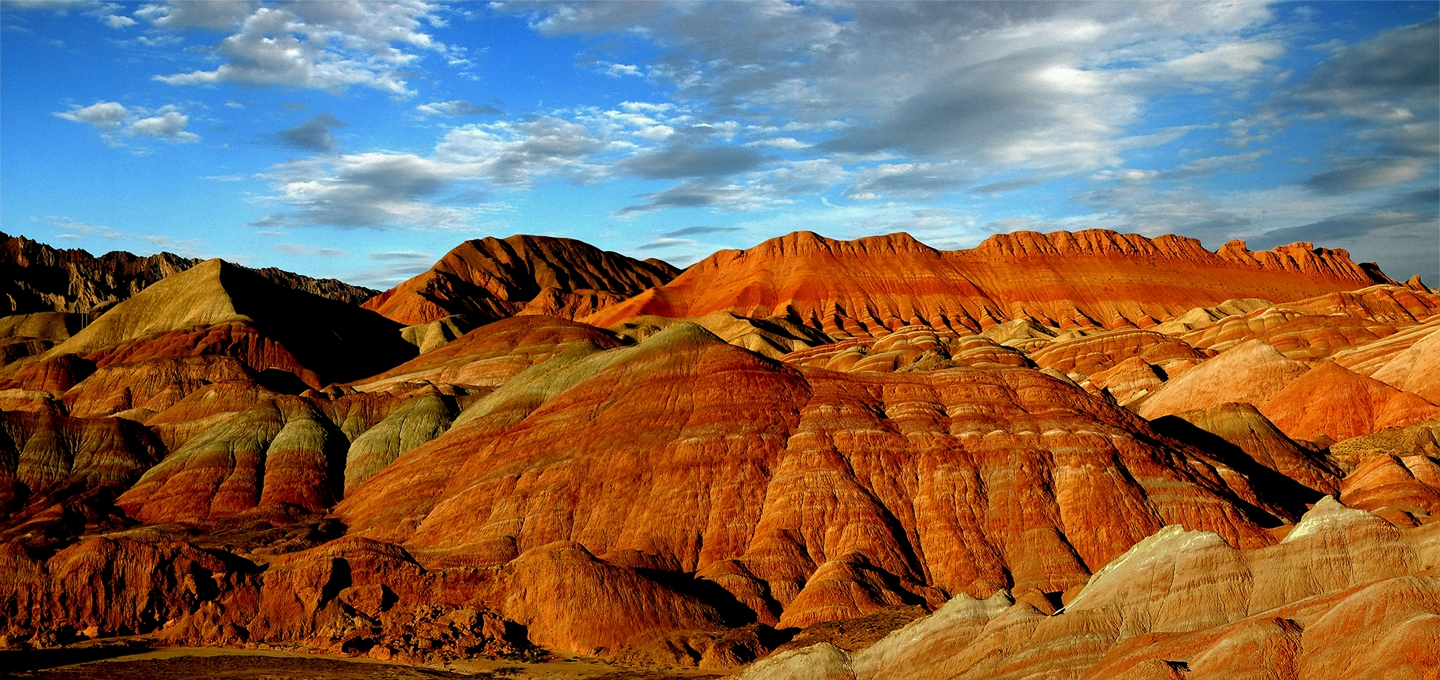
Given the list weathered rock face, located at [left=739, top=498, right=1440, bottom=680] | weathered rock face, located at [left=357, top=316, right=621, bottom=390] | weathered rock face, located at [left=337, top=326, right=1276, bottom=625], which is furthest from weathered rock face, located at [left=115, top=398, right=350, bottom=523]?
weathered rock face, located at [left=739, top=498, right=1440, bottom=680]

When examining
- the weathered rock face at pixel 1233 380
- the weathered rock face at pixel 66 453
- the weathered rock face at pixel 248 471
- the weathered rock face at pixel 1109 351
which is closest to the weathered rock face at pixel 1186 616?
the weathered rock face at pixel 248 471

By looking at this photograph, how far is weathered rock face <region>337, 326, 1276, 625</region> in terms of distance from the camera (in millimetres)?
59438

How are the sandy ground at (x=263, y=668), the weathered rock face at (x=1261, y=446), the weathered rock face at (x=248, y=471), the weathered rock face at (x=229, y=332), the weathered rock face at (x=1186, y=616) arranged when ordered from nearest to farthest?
the weathered rock face at (x=1186, y=616) < the sandy ground at (x=263, y=668) < the weathered rock face at (x=1261, y=446) < the weathered rock face at (x=248, y=471) < the weathered rock face at (x=229, y=332)

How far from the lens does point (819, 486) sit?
209 ft

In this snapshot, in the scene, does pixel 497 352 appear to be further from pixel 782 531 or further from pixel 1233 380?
pixel 782 531

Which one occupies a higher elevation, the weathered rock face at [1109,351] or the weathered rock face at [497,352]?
the weathered rock face at [497,352]

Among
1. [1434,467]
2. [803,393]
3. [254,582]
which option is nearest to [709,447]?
[803,393]

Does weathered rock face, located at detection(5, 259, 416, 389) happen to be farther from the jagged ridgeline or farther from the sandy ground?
the sandy ground

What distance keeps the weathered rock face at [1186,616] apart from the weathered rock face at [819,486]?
552 inches

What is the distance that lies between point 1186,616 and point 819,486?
2607cm

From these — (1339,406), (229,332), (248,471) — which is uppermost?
(229,332)

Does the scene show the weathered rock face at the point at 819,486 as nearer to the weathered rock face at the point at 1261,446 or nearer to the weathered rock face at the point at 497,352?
→ the weathered rock face at the point at 1261,446

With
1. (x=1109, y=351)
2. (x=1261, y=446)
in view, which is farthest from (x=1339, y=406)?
(x=1109, y=351)

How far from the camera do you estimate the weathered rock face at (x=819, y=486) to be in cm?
5944
